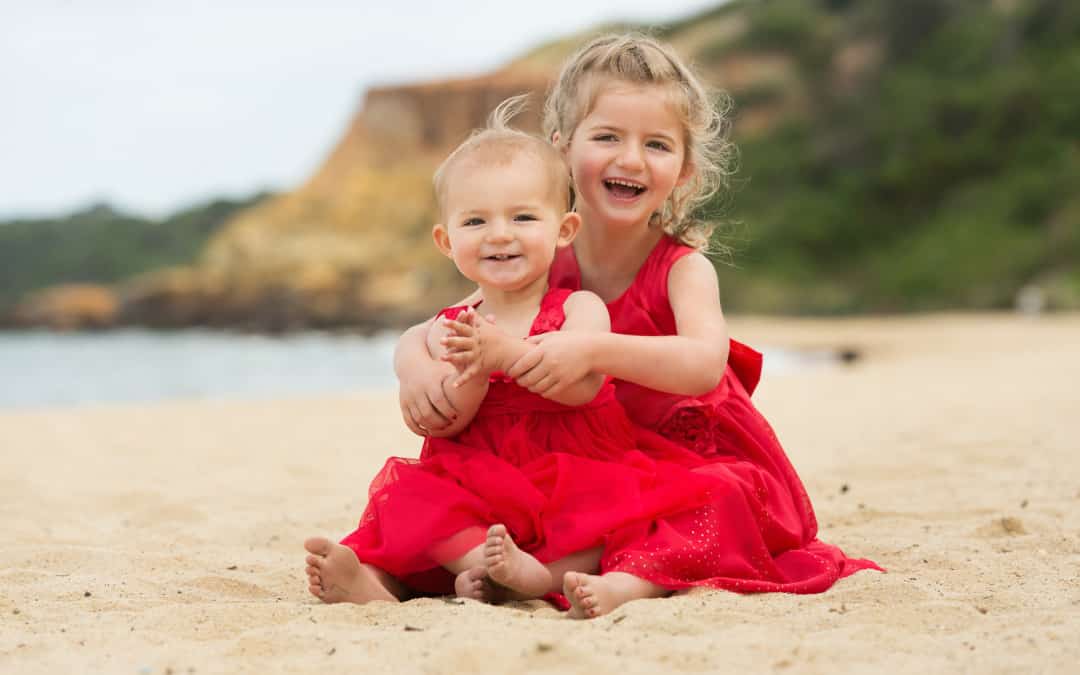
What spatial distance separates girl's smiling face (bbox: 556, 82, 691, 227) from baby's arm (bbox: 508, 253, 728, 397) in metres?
0.20

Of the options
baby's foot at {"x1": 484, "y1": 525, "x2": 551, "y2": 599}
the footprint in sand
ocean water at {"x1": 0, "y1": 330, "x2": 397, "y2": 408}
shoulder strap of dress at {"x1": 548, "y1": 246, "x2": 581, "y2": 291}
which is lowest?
ocean water at {"x1": 0, "y1": 330, "x2": 397, "y2": 408}

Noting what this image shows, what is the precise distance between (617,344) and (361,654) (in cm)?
87

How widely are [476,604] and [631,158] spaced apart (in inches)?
45.3

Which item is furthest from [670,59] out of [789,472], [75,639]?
[75,639]

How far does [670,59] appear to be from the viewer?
2.81 m

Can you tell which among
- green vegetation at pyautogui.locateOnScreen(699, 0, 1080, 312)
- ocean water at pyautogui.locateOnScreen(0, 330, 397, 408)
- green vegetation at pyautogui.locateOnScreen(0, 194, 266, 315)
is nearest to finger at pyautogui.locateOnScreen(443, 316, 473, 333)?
ocean water at pyautogui.locateOnScreen(0, 330, 397, 408)

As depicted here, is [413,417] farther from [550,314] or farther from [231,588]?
[231,588]

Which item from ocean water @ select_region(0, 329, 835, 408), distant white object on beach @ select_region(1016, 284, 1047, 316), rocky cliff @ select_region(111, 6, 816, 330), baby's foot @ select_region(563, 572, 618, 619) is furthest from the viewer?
rocky cliff @ select_region(111, 6, 816, 330)

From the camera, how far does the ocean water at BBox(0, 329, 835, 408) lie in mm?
14320

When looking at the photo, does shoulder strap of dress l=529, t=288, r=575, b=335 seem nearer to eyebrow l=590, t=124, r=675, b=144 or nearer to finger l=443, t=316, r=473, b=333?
finger l=443, t=316, r=473, b=333

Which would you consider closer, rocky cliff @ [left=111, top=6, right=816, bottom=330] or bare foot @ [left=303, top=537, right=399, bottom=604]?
bare foot @ [left=303, top=537, right=399, bottom=604]

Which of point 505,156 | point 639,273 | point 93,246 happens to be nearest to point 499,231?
point 505,156

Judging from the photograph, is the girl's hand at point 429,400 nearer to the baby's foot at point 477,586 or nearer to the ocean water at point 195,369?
the baby's foot at point 477,586

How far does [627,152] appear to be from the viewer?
8.91 ft
